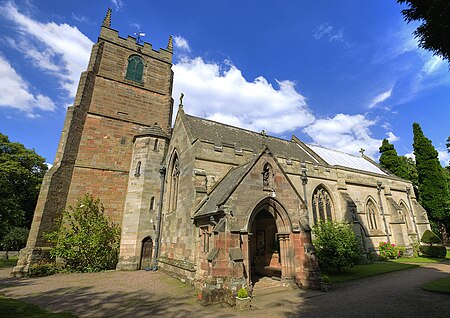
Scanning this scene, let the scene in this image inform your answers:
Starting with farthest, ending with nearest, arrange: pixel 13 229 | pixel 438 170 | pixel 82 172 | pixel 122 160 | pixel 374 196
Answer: pixel 438 170, pixel 13 229, pixel 374 196, pixel 122 160, pixel 82 172

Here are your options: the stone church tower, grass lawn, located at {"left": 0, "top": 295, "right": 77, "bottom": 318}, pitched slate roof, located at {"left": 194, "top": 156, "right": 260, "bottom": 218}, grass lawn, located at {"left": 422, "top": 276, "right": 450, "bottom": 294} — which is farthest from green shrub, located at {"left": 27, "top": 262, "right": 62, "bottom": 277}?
grass lawn, located at {"left": 422, "top": 276, "right": 450, "bottom": 294}

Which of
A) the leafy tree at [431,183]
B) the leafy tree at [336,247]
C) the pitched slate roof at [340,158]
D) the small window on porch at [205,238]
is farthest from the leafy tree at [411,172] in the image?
the small window on porch at [205,238]

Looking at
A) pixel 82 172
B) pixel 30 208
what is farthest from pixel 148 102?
pixel 30 208

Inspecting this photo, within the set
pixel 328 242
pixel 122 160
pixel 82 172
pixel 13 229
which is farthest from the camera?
pixel 13 229

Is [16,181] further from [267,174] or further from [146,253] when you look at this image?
[267,174]

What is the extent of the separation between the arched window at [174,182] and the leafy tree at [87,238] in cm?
578

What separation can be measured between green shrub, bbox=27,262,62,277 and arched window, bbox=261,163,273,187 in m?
15.8

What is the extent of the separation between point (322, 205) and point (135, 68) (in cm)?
Answer: 2362

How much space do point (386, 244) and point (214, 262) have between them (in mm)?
20537

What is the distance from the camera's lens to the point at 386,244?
21.5m

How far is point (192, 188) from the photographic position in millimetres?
12969

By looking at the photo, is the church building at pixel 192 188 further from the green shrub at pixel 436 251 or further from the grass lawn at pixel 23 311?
the grass lawn at pixel 23 311

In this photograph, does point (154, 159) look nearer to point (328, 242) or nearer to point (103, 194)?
point (103, 194)

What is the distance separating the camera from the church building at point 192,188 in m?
10.9
